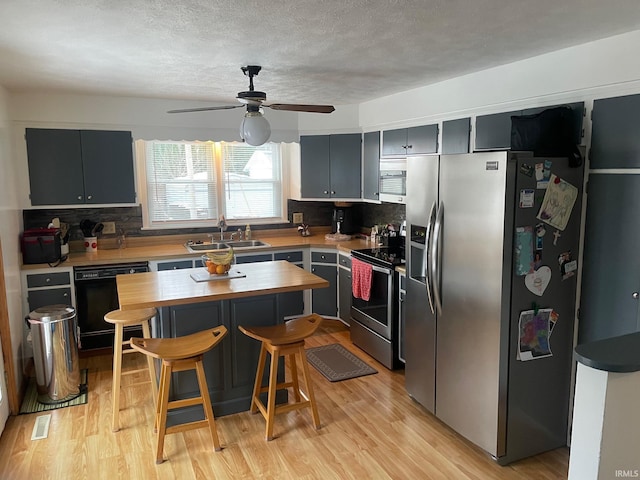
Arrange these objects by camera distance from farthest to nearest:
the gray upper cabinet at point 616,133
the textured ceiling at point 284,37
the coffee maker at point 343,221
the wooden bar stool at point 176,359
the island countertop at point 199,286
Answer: the coffee maker at point 343,221, the island countertop at point 199,286, the wooden bar stool at point 176,359, the gray upper cabinet at point 616,133, the textured ceiling at point 284,37

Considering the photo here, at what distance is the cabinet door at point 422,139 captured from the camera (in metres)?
3.95

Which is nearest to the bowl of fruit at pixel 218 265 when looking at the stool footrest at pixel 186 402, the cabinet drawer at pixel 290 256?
the stool footrest at pixel 186 402

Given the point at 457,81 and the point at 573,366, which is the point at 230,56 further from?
the point at 573,366

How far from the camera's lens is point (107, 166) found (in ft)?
14.8

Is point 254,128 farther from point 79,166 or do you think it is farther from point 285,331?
point 79,166

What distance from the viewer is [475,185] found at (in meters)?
2.75

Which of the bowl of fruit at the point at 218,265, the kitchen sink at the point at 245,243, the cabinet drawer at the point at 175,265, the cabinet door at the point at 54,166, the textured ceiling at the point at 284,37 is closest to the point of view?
the textured ceiling at the point at 284,37

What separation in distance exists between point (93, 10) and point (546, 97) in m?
2.51

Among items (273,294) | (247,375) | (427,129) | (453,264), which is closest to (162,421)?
(247,375)

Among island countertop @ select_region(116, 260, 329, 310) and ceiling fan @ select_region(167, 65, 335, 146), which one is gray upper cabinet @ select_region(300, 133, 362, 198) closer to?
island countertop @ select_region(116, 260, 329, 310)

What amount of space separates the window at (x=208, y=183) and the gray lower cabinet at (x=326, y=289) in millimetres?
847

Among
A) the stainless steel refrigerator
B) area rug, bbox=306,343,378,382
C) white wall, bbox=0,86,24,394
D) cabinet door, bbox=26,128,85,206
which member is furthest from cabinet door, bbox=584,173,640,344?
cabinet door, bbox=26,128,85,206

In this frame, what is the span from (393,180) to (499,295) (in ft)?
6.96

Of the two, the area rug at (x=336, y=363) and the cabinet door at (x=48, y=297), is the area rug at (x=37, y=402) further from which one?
the area rug at (x=336, y=363)
